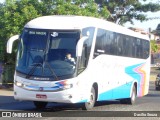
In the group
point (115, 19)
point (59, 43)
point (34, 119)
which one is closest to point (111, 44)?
point (59, 43)

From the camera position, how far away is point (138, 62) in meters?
23.5

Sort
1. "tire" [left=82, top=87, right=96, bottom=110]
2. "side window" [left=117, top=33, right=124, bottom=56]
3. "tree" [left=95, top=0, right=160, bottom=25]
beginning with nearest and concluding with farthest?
"tire" [left=82, top=87, right=96, bottom=110] < "side window" [left=117, top=33, right=124, bottom=56] < "tree" [left=95, top=0, right=160, bottom=25]

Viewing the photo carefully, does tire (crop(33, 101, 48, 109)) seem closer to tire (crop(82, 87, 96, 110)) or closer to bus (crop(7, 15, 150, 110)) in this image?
bus (crop(7, 15, 150, 110))

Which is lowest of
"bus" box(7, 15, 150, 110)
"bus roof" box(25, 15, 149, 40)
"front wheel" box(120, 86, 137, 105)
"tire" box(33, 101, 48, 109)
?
"front wheel" box(120, 86, 137, 105)

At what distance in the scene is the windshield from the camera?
15.7 metres

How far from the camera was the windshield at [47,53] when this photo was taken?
51.6ft

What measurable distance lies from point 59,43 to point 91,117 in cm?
298

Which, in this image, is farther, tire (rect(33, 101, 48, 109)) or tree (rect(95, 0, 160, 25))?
tree (rect(95, 0, 160, 25))

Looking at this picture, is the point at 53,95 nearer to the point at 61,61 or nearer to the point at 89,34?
the point at 61,61

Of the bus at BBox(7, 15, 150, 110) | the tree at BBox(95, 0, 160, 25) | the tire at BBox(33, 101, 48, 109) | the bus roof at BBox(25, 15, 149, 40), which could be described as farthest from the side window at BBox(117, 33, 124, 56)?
the tree at BBox(95, 0, 160, 25)

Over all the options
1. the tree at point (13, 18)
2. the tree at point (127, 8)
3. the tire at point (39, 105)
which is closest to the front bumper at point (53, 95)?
the tire at point (39, 105)

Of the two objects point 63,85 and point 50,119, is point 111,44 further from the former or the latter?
point 50,119

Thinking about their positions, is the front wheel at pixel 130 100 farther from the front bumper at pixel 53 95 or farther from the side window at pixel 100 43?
the front bumper at pixel 53 95

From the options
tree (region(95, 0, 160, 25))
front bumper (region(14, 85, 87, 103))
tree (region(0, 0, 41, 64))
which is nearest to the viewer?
front bumper (region(14, 85, 87, 103))
